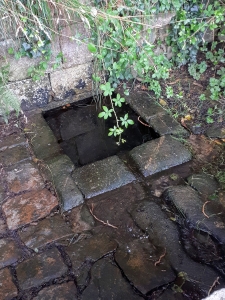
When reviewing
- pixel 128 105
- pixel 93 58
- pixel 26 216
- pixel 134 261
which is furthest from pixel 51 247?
pixel 93 58

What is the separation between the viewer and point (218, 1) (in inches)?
137

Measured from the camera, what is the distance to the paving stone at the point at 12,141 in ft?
10.0

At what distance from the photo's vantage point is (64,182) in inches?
104

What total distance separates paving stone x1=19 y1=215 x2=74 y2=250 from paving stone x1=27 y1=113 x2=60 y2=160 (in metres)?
0.71

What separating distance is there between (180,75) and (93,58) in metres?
1.05

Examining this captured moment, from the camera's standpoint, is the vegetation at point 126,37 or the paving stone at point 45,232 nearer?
the paving stone at point 45,232

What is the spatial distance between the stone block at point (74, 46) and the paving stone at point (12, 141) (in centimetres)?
89

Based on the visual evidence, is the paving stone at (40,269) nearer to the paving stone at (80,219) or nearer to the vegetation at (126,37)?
the paving stone at (80,219)

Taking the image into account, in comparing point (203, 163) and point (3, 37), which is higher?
point (3, 37)

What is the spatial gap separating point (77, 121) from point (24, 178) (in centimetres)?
94

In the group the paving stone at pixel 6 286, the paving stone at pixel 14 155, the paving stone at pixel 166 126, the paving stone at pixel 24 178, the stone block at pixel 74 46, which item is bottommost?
the paving stone at pixel 6 286

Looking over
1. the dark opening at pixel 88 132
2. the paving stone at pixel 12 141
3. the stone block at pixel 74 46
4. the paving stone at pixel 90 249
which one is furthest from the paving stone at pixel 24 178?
the stone block at pixel 74 46

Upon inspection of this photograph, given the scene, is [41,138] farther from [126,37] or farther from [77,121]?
[126,37]

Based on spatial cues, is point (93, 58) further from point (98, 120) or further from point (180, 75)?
point (180, 75)
